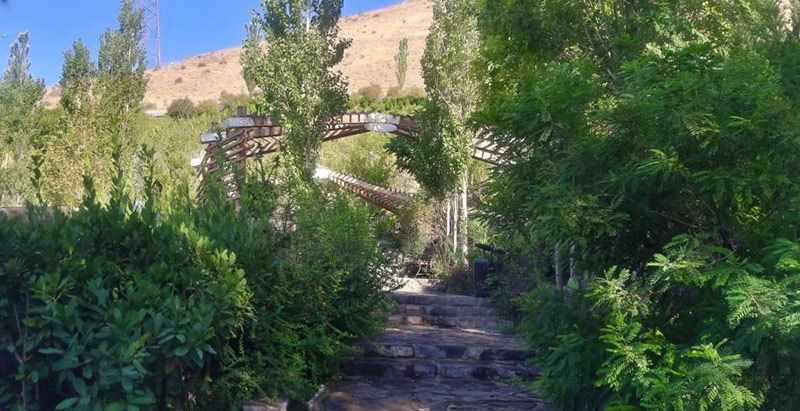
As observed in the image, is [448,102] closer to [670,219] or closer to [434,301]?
[434,301]

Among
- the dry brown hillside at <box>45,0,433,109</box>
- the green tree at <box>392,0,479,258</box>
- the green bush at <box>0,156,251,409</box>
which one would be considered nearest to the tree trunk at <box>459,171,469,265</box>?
the green tree at <box>392,0,479,258</box>

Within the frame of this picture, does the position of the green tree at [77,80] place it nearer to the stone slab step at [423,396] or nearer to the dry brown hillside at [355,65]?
the stone slab step at [423,396]

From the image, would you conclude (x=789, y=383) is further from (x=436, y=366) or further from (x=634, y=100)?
(x=436, y=366)

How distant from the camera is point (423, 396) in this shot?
7082mm

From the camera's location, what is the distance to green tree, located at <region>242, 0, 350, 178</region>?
17.6 m

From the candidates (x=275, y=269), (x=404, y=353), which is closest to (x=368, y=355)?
(x=404, y=353)

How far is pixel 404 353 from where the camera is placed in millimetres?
8539

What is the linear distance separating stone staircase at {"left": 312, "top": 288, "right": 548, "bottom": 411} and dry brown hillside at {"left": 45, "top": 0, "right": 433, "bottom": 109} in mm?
52213

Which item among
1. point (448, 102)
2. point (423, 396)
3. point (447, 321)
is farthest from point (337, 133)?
point (423, 396)

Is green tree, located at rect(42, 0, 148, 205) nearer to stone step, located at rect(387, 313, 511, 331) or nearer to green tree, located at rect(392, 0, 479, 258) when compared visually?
stone step, located at rect(387, 313, 511, 331)

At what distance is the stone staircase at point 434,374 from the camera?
22.3 ft

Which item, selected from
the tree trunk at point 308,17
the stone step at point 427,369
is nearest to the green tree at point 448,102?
the tree trunk at point 308,17

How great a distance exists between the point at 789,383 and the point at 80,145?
15775 mm

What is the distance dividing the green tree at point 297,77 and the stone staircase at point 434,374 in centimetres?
844
